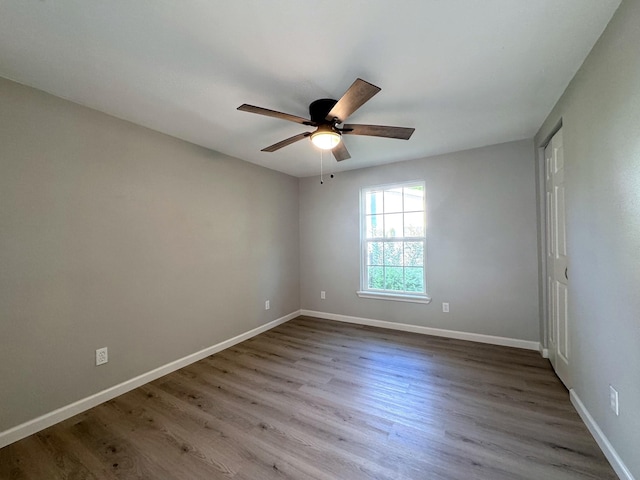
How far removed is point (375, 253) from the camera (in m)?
3.93

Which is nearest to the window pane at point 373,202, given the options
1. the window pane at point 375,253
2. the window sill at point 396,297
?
the window pane at point 375,253

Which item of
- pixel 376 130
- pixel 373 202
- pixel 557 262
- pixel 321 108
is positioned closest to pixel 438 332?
pixel 557 262

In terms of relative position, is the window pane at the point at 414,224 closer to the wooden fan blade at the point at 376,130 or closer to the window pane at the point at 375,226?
the window pane at the point at 375,226

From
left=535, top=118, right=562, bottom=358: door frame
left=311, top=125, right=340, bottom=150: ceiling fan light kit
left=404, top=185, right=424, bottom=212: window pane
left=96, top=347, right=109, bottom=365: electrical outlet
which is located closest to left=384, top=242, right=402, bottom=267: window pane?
left=404, top=185, right=424, bottom=212: window pane

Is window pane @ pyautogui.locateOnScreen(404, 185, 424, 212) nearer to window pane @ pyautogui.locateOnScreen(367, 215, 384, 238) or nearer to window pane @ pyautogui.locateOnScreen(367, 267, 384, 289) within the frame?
window pane @ pyautogui.locateOnScreen(367, 215, 384, 238)

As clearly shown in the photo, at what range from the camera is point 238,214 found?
336cm

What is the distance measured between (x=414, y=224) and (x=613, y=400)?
97.7 inches

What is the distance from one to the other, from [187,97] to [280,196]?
85.9 inches

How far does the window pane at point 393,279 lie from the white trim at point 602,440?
1995 mm

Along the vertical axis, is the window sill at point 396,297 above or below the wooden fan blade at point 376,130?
below

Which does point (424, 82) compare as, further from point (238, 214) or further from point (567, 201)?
point (238, 214)

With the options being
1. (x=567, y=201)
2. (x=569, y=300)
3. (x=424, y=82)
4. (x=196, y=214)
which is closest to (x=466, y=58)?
(x=424, y=82)

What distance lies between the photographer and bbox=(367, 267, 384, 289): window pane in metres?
3.88

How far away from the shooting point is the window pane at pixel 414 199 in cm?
355
